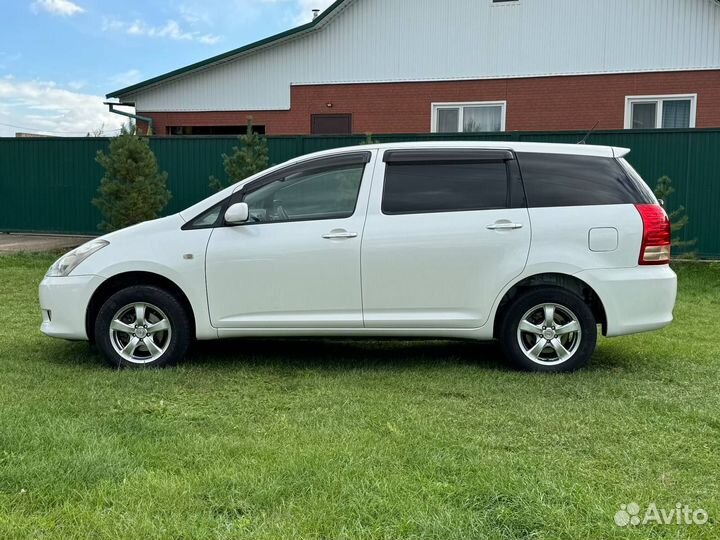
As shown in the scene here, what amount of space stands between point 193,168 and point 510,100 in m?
7.27

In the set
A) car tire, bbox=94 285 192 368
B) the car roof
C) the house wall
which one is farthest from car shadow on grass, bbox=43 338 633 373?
the house wall

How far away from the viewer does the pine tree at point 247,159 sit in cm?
1245

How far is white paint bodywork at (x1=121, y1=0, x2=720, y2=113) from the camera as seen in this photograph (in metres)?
14.9

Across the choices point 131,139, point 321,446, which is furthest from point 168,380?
point 131,139

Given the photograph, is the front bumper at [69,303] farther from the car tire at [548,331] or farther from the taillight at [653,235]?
the taillight at [653,235]

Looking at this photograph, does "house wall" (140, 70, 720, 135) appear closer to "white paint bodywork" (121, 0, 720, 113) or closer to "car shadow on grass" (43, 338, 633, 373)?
"white paint bodywork" (121, 0, 720, 113)

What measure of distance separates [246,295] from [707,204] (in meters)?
9.32

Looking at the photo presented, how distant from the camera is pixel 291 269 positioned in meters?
5.31

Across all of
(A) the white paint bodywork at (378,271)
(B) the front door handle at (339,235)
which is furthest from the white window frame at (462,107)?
(B) the front door handle at (339,235)

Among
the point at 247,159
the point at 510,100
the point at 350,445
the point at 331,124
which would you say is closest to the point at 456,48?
the point at 510,100

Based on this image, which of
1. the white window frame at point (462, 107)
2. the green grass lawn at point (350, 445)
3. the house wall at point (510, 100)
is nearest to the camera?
the green grass lawn at point (350, 445)

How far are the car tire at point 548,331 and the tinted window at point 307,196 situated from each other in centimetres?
154

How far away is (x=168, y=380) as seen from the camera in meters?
5.05

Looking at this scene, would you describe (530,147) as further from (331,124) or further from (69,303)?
(331,124)
